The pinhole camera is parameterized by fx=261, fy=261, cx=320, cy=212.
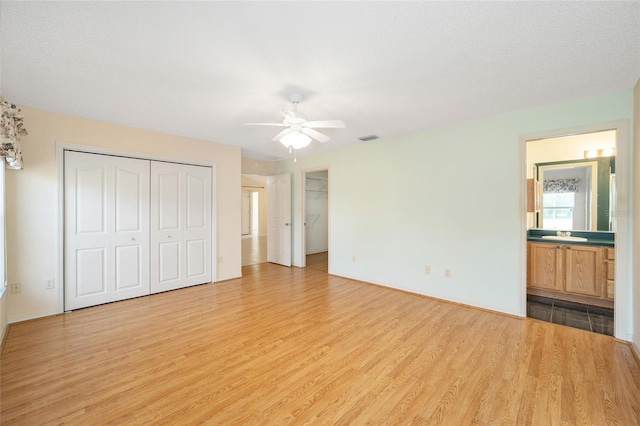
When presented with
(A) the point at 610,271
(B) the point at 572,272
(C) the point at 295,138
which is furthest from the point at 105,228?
(A) the point at 610,271

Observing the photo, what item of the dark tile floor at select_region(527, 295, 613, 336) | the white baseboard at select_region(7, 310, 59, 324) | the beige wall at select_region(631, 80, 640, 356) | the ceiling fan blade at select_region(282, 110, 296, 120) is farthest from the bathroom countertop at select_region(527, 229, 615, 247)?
the white baseboard at select_region(7, 310, 59, 324)

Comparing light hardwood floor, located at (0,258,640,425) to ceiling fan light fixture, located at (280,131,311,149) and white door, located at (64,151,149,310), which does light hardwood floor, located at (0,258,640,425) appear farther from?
ceiling fan light fixture, located at (280,131,311,149)

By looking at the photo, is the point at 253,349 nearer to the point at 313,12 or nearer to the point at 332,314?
the point at 332,314

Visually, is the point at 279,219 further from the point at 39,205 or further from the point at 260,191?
A: the point at 260,191

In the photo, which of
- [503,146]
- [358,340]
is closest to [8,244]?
[358,340]

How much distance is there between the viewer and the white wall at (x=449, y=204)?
308 centimetres

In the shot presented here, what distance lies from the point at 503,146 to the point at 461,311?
211 centimetres

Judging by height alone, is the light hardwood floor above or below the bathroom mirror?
below

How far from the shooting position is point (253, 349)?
2389 mm

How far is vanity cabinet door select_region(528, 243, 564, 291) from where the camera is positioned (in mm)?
3728

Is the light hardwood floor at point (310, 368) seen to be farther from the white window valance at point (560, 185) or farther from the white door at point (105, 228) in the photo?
the white window valance at point (560, 185)

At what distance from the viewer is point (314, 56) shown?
1.96 m

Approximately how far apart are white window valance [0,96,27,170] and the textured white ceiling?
0.24m

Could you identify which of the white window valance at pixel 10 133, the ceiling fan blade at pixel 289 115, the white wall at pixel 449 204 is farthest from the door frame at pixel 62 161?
the white wall at pixel 449 204
